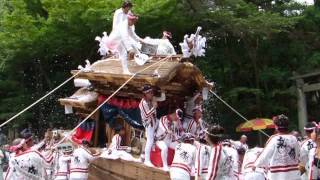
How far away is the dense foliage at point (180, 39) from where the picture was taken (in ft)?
65.9

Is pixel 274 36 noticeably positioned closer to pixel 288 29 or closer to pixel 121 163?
pixel 288 29

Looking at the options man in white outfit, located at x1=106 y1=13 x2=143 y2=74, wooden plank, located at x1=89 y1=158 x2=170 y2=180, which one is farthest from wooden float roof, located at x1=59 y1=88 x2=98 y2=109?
wooden plank, located at x1=89 y1=158 x2=170 y2=180

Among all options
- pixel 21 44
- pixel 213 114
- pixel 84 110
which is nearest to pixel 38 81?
pixel 21 44

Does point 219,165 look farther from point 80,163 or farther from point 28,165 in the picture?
point 80,163

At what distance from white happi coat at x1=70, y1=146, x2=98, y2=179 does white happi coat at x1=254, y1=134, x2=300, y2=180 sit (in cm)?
420

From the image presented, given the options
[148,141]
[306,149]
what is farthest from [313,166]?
[148,141]

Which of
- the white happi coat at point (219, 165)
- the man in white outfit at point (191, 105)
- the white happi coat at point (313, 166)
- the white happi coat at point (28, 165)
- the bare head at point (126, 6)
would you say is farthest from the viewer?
the bare head at point (126, 6)

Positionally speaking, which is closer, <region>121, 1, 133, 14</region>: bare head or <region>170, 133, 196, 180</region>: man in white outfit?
<region>170, 133, 196, 180</region>: man in white outfit

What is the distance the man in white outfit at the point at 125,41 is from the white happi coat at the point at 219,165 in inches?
172

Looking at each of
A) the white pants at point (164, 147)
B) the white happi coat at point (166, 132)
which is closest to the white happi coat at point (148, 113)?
the white happi coat at point (166, 132)

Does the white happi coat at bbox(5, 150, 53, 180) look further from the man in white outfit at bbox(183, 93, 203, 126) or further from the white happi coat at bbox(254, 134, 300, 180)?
the man in white outfit at bbox(183, 93, 203, 126)

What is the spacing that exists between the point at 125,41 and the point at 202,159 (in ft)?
13.4

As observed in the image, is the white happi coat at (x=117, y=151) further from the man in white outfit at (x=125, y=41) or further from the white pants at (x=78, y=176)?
the man in white outfit at (x=125, y=41)

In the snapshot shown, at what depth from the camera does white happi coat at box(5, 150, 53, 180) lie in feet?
27.6
